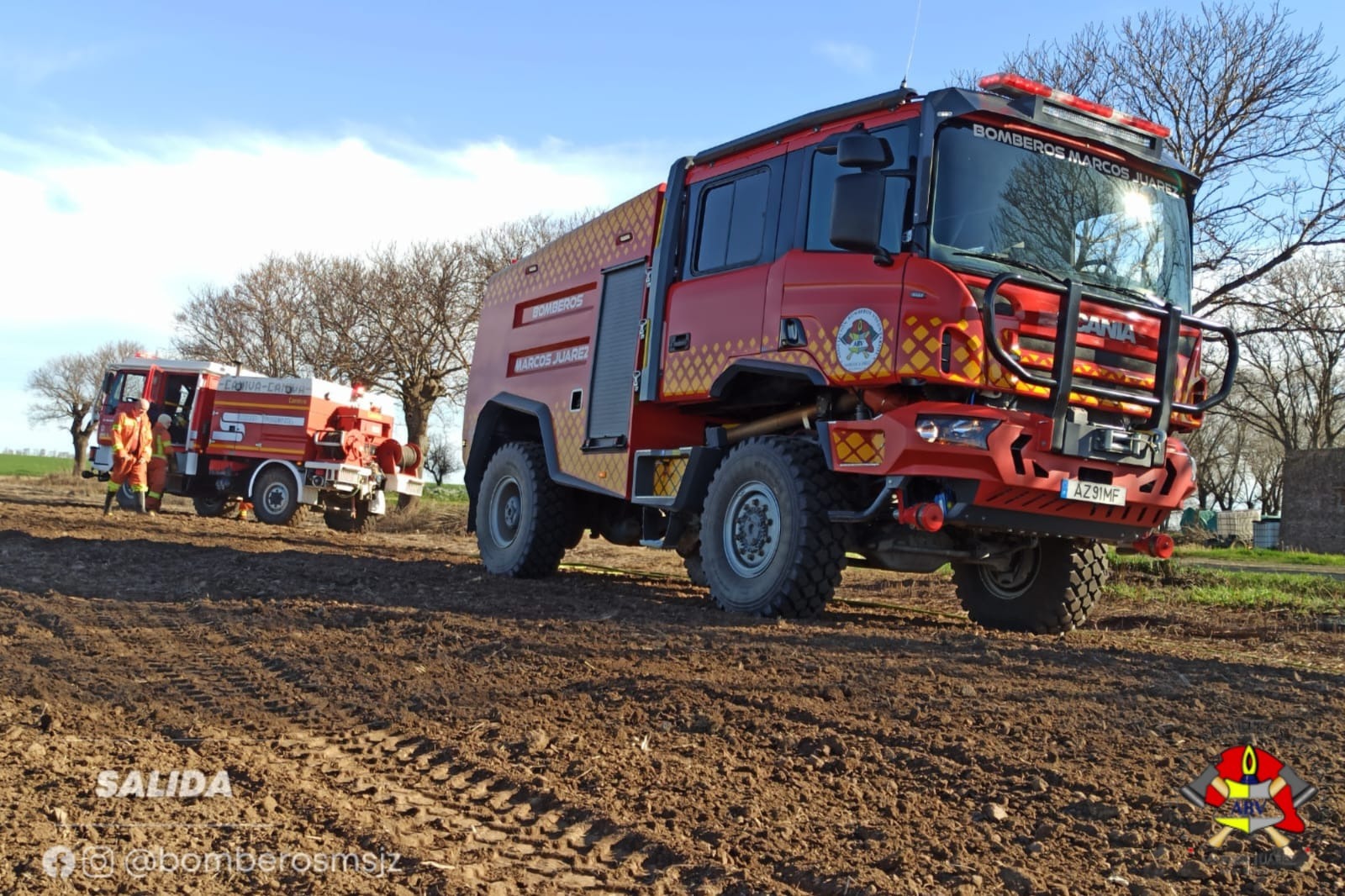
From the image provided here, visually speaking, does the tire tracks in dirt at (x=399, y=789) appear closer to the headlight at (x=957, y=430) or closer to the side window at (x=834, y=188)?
the headlight at (x=957, y=430)

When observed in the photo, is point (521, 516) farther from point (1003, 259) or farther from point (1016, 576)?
point (1003, 259)

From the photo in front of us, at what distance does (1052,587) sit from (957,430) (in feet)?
6.86

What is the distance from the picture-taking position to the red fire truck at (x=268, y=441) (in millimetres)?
19656

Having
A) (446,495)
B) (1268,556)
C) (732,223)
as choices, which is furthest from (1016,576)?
(446,495)

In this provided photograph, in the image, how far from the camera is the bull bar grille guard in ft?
20.5

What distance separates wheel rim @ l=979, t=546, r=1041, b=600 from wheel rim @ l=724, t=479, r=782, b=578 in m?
1.87

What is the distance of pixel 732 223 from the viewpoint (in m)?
8.06

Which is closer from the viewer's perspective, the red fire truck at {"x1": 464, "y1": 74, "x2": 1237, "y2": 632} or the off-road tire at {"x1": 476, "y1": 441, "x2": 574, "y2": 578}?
the red fire truck at {"x1": 464, "y1": 74, "x2": 1237, "y2": 632}

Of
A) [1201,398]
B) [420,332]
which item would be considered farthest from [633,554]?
[420,332]

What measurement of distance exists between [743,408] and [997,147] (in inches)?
102

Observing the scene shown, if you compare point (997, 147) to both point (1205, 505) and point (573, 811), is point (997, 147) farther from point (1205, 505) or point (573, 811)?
point (1205, 505)

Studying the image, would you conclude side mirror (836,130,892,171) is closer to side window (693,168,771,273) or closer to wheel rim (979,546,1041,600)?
side window (693,168,771,273)

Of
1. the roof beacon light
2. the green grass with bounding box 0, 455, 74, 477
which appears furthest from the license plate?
the green grass with bounding box 0, 455, 74, 477

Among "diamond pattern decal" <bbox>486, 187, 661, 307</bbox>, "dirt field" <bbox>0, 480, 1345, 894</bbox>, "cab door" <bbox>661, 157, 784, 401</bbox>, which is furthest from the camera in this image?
"diamond pattern decal" <bbox>486, 187, 661, 307</bbox>
